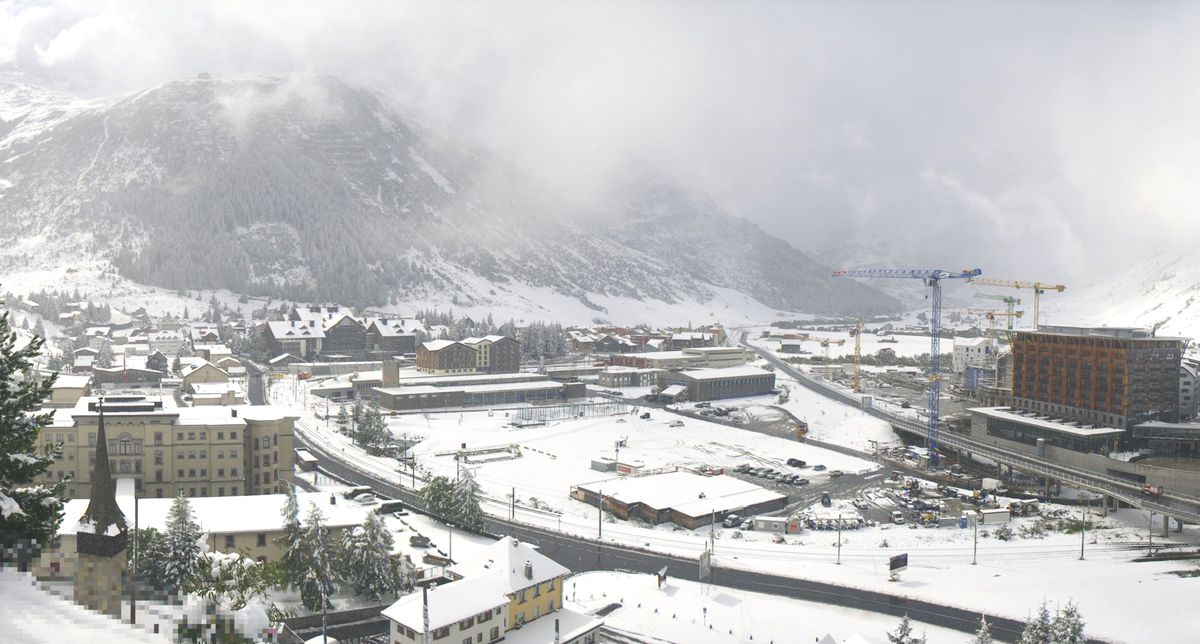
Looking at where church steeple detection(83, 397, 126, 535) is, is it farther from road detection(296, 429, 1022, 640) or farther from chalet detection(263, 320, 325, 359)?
chalet detection(263, 320, 325, 359)

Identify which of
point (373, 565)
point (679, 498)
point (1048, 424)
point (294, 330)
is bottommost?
point (679, 498)

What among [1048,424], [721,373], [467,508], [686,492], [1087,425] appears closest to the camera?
[467,508]

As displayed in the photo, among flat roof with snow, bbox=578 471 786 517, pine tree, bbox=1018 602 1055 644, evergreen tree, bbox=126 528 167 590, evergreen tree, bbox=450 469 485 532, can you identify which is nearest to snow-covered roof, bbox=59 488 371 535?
evergreen tree, bbox=126 528 167 590

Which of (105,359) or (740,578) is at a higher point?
(105,359)

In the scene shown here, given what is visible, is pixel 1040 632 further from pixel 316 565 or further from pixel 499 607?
pixel 316 565

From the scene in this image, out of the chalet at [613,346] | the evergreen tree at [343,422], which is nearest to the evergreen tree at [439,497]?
the evergreen tree at [343,422]

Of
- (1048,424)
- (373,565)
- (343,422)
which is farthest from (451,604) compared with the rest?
(1048,424)

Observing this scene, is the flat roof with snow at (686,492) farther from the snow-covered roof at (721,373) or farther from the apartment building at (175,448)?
the snow-covered roof at (721,373)
